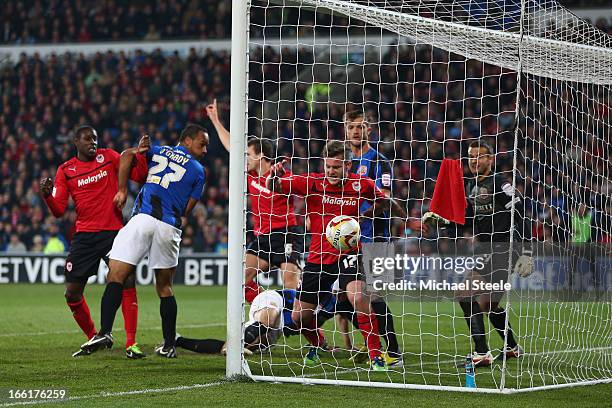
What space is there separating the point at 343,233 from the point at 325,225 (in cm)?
34

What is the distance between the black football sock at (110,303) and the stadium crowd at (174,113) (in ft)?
32.1

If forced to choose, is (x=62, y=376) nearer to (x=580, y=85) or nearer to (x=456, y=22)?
(x=456, y=22)

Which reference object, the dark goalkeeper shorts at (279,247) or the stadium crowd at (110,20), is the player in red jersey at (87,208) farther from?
the stadium crowd at (110,20)

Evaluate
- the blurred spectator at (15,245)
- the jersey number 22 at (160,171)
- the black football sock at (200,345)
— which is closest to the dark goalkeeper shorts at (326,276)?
the black football sock at (200,345)

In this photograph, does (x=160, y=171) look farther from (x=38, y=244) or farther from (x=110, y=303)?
(x=38, y=244)

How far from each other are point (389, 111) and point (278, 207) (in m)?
12.1

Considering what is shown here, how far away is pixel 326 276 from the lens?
758cm

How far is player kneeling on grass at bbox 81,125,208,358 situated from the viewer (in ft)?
26.5

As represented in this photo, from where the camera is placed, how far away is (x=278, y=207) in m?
9.84

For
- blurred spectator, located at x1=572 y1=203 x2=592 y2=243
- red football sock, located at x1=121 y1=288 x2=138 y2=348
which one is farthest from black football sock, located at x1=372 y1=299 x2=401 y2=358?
red football sock, located at x1=121 y1=288 x2=138 y2=348

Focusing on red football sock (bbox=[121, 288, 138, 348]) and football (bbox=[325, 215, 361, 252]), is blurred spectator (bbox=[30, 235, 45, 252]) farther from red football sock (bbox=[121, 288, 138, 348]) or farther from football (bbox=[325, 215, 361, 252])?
football (bbox=[325, 215, 361, 252])

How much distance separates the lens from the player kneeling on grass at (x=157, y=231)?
26.5ft

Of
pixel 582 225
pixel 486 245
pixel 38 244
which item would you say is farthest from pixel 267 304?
pixel 38 244

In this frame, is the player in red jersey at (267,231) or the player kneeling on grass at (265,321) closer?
the player kneeling on grass at (265,321)
